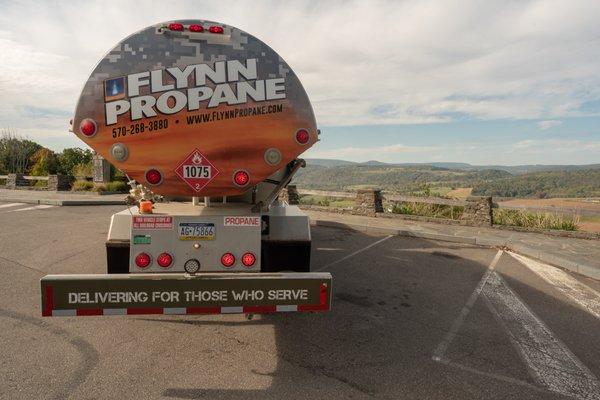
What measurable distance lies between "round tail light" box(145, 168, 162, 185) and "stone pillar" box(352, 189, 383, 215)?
36.9 ft

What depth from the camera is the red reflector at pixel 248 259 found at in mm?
3879

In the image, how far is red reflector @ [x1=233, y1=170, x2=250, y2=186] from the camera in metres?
3.81

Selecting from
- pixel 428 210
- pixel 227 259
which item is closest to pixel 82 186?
pixel 428 210

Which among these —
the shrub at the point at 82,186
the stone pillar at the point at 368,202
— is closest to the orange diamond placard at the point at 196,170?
the stone pillar at the point at 368,202

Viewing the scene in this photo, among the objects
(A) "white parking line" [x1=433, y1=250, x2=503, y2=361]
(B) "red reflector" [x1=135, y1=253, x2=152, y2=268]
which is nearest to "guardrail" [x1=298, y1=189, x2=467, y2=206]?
(A) "white parking line" [x1=433, y1=250, x2=503, y2=361]

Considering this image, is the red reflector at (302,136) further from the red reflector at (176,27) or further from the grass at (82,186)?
the grass at (82,186)

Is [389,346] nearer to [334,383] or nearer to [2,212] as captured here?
[334,383]

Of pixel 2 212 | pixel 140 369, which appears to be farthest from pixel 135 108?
pixel 2 212

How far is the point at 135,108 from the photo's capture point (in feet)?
11.4

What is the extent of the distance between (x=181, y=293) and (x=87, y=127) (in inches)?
71.2

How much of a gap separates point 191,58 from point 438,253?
754 centimetres

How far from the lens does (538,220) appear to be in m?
12.2

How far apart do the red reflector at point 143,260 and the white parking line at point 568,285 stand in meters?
6.18

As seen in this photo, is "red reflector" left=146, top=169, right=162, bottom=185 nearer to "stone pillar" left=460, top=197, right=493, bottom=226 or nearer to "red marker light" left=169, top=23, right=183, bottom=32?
"red marker light" left=169, top=23, right=183, bottom=32
